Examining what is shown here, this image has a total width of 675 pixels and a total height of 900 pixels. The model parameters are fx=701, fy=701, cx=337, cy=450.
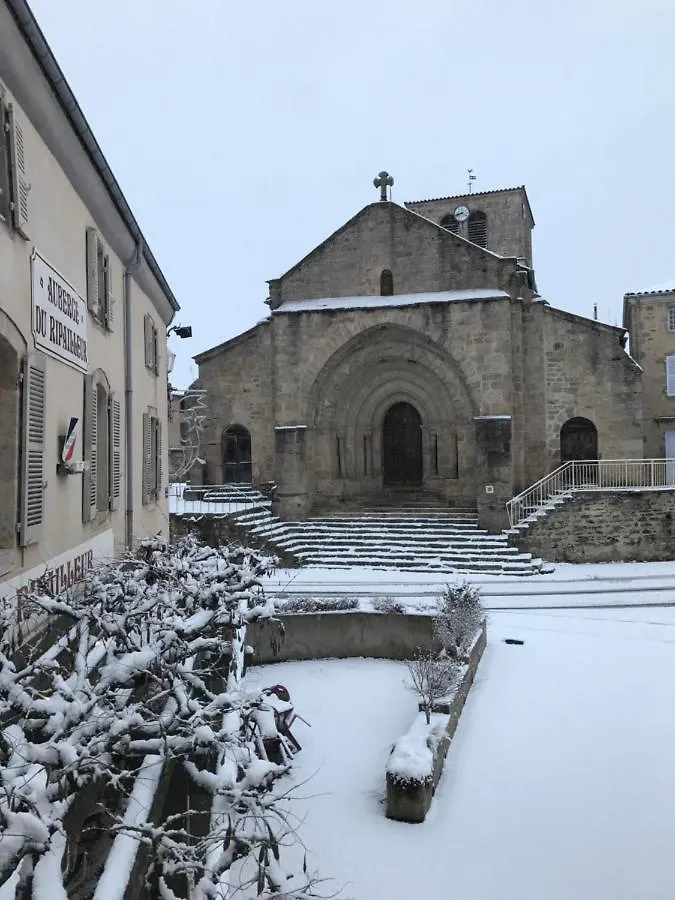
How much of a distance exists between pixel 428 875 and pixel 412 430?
18251 mm

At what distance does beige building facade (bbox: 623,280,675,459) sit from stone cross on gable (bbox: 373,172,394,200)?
31.2 feet

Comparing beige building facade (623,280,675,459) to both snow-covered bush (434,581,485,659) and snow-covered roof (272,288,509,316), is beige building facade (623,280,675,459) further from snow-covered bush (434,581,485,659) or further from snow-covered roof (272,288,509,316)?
snow-covered bush (434,581,485,659)

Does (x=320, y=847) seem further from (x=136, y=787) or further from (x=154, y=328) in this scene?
(x=154, y=328)

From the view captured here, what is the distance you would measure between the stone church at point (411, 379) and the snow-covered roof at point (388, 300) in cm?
6

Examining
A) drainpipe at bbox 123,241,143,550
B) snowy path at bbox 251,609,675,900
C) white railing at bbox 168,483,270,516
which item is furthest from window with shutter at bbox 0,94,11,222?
white railing at bbox 168,483,270,516

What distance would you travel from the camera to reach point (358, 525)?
65.1ft

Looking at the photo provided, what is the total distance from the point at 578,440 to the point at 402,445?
5.56 m

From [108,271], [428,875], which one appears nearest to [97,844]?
[428,875]

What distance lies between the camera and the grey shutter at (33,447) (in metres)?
5.78

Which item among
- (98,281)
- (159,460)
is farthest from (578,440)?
(98,281)

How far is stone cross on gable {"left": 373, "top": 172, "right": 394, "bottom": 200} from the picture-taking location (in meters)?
21.4

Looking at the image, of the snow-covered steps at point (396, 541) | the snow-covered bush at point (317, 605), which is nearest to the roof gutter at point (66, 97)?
the snow-covered bush at point (317, 605)

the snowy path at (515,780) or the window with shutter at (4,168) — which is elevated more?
the window with shutter at (4,168)

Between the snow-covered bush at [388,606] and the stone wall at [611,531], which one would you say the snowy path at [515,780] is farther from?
the stone wall at [611,531]
